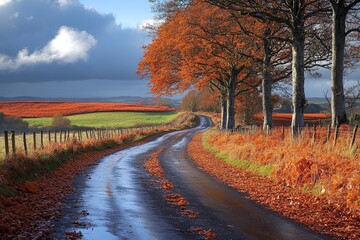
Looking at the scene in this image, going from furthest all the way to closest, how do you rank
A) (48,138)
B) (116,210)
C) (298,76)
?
(48,138)
(298,76)
(116,210)

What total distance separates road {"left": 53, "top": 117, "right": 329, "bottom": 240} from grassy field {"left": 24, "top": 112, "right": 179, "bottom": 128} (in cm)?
6405

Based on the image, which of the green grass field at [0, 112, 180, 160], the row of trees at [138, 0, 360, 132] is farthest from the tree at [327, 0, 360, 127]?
the green grass field at [0, 112, 180, 160]

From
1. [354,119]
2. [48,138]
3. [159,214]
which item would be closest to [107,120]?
[48,138]

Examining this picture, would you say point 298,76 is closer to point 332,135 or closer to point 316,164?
point 332,135

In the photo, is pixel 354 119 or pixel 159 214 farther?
pixel 354 119

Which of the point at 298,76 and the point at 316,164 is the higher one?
the point at 298,76

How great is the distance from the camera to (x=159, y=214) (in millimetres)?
10211

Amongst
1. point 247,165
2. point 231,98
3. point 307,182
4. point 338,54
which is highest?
point 338,54

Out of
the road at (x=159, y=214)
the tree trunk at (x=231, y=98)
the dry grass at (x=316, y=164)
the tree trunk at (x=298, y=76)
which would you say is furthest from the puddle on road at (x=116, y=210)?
the tree trunk at (x=231, y=98)

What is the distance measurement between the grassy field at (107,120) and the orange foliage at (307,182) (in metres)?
62.4

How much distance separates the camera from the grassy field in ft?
267

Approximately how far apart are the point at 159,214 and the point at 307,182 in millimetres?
5755

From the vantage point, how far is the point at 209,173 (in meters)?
18.8

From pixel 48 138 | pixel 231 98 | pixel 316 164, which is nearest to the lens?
pixel 316 164
